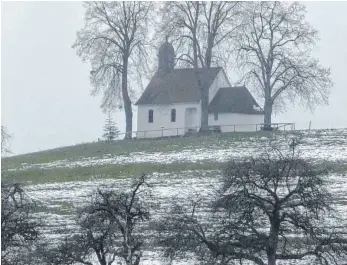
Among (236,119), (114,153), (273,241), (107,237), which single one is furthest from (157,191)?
(236,119)

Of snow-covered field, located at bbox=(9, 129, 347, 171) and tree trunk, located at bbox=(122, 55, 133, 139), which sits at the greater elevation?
tree trunk, located at bbox=(122, 55, 133, 139)

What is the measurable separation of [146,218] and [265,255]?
10.7 feet

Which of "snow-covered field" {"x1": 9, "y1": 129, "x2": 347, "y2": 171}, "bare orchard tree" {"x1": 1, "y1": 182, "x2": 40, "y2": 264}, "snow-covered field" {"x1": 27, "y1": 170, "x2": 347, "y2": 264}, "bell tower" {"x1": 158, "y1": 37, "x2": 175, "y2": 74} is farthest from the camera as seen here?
"bell tower" {"x1": 158, "y1": 37, "x2": 175, "y2": 74}

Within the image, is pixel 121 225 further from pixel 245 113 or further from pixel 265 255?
pixel 245 113

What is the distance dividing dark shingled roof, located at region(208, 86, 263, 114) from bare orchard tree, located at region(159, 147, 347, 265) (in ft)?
123

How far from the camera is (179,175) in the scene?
41.1 meters

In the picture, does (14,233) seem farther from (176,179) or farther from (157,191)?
(176,179)

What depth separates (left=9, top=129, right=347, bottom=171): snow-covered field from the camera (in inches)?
1774

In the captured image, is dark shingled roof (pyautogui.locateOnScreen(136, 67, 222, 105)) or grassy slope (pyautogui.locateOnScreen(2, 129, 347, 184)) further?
dark shingled roof (pyautogui.locateOnScreen(136, 67, 222, 105))

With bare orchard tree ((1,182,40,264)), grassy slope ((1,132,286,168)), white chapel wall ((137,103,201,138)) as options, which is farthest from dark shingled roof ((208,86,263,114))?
bare orchard tree ((1,182,40,264))

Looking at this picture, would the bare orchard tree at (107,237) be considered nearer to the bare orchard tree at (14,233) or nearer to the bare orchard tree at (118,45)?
the bare orchard tree at (14,233)

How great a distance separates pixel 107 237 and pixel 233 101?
41.2 m

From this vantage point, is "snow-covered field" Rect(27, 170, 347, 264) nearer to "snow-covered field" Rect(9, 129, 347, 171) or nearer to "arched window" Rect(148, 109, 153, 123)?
"snow-covered field" Rect(9, 129, 347, 171)

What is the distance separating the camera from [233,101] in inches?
2525
